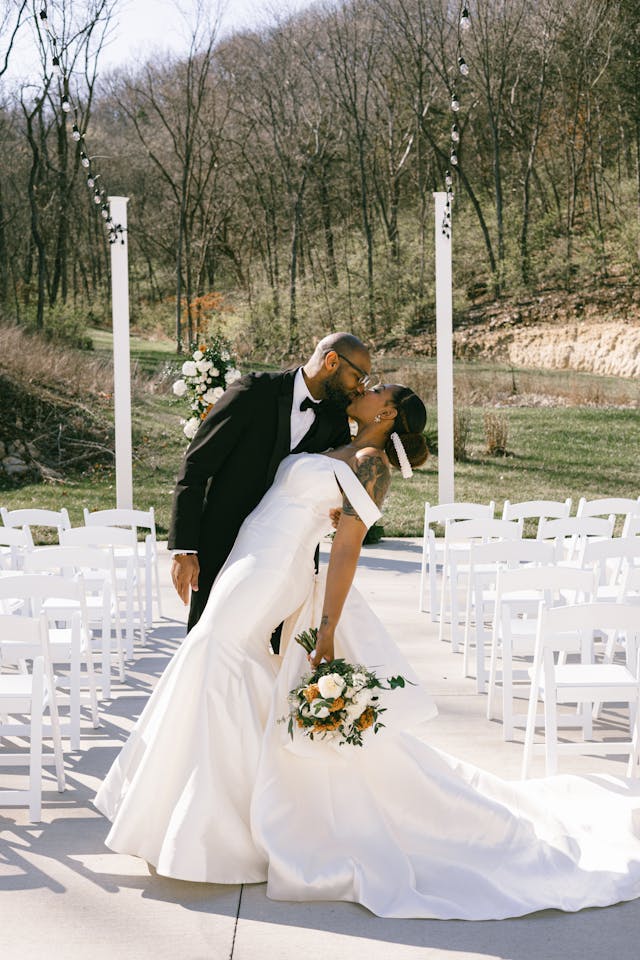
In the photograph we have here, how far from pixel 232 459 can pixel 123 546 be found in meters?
3.10

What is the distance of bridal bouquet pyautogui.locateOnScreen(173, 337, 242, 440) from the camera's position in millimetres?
9180

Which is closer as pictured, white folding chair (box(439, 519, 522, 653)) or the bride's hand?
the bride's hand

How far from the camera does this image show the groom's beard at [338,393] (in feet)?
11.6

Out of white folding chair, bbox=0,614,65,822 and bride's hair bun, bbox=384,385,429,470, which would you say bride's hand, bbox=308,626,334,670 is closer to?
bride's hair bun, bbox=384,385,429,470

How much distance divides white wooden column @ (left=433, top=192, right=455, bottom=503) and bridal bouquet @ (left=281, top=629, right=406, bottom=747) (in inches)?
310

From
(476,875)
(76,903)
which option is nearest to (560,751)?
(476,875)

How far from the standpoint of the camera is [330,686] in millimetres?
3316

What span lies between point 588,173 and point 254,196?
6.94 m

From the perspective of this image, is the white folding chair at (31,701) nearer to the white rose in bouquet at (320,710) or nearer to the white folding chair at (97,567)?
the white folding chair at (97,567)

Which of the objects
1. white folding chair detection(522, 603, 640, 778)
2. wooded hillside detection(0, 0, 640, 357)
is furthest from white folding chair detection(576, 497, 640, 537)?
wooded hillside detection(0, 0, 640, 357)

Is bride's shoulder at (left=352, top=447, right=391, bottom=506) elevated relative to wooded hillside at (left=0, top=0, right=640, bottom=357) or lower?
lower

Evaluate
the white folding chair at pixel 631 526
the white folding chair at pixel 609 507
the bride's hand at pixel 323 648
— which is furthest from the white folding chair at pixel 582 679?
the white folding chair at pixel 609 507

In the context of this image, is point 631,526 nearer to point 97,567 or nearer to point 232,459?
point 97,567

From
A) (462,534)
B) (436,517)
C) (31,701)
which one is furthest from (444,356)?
(31,701)
